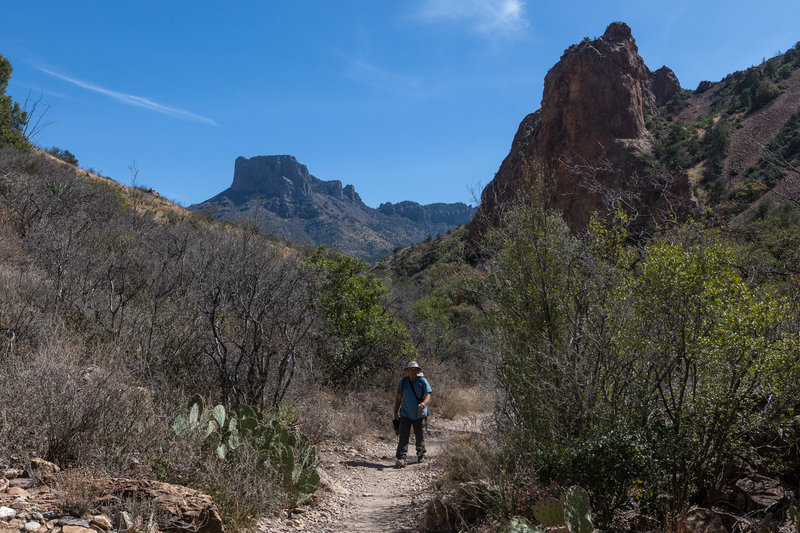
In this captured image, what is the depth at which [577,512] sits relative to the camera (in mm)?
3426

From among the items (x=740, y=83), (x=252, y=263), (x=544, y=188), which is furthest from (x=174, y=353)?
(x=740, y=83)

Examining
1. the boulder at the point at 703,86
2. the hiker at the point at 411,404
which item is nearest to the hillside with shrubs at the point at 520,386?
the hiker at the point at 411,404

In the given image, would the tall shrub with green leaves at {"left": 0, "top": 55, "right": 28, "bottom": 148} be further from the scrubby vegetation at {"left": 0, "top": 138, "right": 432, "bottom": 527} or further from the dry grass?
the dry grass

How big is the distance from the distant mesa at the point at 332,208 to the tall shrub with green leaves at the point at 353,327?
2887 inches

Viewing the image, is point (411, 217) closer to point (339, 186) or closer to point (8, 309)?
point (339, 186)

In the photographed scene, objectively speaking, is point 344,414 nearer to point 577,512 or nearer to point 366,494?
point 366,494

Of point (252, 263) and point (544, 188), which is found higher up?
point (544, 188)

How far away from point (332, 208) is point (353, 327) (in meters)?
116

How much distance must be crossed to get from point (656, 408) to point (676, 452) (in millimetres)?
416

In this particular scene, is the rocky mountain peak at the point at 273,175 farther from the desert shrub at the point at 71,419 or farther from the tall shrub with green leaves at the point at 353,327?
the desert shrub at the point at 71,419

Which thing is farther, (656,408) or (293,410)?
(293,410)

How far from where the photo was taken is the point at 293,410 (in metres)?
7.37

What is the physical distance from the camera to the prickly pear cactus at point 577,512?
3365 millimetres

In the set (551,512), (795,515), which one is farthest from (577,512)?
(795,515)
